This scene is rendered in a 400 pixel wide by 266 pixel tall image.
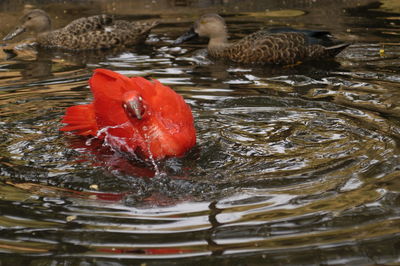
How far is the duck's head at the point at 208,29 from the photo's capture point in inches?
400

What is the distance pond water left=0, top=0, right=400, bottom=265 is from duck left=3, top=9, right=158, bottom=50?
5.64 feet

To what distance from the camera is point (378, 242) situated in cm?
385

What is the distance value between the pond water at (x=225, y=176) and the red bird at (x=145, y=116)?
0.16 meters

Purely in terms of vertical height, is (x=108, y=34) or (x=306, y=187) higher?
(x=108, y=34)

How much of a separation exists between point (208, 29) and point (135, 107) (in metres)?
5.59

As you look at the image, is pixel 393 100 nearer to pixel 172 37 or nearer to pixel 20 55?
pixel 172 37

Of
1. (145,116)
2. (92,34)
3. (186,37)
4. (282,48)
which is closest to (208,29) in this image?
(186,37)

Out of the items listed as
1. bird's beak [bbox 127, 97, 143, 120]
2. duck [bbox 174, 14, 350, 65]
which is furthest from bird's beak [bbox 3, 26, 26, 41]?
bird's beak [bbox 127, 97, 143, 120]

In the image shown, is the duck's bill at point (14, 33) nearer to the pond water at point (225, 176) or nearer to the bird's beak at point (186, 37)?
the pond water at point (225, 176)

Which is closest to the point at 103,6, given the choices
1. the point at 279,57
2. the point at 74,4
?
the point at 74,4

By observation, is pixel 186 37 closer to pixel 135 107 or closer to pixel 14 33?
pixel 14 33

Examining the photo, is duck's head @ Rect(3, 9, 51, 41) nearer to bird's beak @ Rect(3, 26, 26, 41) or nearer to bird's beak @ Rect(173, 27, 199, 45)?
bird's beak @ Rect(3, 26, 26, 41)

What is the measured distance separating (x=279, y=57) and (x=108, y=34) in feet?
10.0

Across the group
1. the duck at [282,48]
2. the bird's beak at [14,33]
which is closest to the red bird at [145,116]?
the duck at [282,48]
